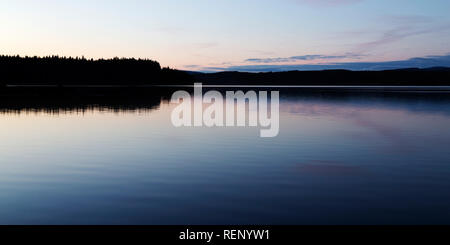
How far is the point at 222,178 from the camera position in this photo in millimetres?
17219

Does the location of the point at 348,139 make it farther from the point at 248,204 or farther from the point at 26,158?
the point at 26,158

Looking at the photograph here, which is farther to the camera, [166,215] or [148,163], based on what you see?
[148,163]

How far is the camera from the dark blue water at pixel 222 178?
40.1ft

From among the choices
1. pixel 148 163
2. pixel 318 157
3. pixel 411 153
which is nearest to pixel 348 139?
pixel 411 153

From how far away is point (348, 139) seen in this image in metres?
30.1

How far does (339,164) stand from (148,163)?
358 inches

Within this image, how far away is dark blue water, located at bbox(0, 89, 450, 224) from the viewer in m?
12.2
